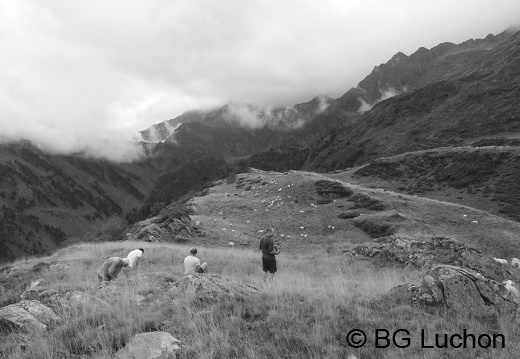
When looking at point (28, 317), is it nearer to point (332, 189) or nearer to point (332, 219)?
point (332, 219)

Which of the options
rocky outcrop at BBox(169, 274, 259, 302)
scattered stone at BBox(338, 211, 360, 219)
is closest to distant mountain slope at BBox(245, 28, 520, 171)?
scattered stone at BBox(338, 211, 360, 219)

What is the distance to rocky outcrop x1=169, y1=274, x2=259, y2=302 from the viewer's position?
8025 millimetres

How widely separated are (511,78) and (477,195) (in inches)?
3637

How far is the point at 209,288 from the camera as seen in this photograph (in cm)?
833

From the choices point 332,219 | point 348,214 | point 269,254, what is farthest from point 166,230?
point 269,254

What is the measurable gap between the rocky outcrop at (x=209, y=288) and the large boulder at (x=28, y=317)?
2608mm

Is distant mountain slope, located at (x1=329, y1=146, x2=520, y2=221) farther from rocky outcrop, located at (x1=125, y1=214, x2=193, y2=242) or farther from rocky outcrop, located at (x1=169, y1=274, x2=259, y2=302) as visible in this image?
rocky outcrop, located at (x1=169, y1=274, x2=259, y2=302)

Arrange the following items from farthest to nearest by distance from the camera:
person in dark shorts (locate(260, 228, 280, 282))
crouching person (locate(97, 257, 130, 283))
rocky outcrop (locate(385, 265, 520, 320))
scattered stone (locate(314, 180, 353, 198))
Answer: scattered stone (locate(314, 180, 353, 198)) → person in dark shorts (locate(260, 228, 280, 282)) → crouching person (locate(97, 257, 130, 283)) → rocky outcrop (locate(385, 265, 520, 320))

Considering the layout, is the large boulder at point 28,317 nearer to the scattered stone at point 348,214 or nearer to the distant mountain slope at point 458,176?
the scattered stone at point 348,214

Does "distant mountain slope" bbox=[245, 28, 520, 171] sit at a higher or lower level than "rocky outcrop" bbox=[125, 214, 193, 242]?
higher

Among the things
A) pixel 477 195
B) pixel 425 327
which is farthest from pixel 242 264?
pixel 477 195

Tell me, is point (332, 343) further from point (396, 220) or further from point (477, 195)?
point (477, 195)

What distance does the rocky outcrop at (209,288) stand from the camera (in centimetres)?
802

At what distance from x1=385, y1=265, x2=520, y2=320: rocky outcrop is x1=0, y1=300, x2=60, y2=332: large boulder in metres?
7.40
